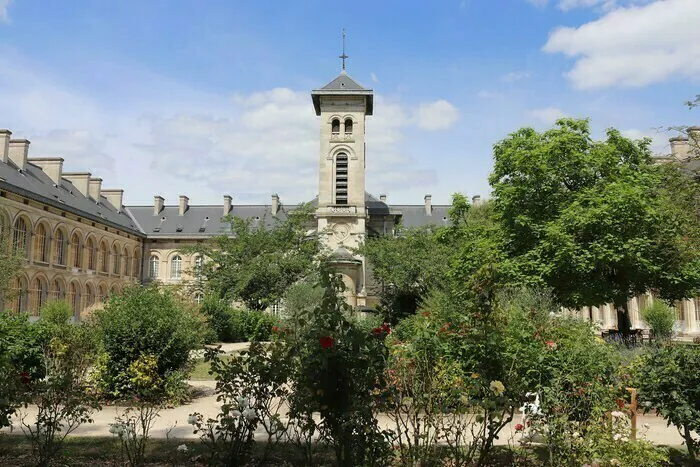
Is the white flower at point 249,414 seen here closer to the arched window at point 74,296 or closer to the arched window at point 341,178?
the arched window at point 74,296

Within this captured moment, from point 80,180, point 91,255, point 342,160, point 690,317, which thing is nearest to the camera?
point 690,317

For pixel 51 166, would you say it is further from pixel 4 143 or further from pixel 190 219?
pixel 190 219

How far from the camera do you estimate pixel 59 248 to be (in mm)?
36406

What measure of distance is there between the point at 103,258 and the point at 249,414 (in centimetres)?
4184

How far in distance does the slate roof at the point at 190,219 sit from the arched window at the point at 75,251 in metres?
12.9

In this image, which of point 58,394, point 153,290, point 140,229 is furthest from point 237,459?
point 140,229

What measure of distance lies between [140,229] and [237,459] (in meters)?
50.7

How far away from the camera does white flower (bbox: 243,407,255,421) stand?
517 centimetres

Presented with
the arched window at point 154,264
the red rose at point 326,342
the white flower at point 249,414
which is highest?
the arched window at point 154,264

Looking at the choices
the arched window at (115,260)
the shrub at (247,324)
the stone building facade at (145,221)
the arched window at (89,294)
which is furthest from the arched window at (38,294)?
the shrub at (247,324)

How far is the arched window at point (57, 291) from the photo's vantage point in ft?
117

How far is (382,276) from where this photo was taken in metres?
35.0

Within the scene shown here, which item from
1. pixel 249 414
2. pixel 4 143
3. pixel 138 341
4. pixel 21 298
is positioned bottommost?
pixel 249 414

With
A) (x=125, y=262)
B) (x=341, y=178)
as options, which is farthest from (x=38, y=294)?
(x=341, y=178)
